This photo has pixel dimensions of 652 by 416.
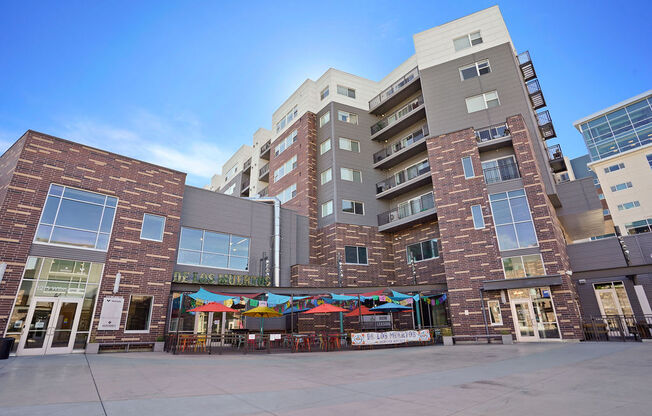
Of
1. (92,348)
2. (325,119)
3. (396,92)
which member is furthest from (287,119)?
(92,348)

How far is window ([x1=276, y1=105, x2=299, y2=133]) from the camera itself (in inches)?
1442

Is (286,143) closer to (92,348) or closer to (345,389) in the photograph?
(92,348)

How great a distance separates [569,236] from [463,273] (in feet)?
59.1

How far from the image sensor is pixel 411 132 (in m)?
30.9

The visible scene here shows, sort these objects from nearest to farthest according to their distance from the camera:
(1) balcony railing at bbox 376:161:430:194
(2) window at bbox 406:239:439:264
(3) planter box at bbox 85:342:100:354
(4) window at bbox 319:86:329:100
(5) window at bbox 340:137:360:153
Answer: (3) planter box at bbox 85:342:100:354 < (2) window at bbox 406:239:439:264 < (1) balcony railing at bbox 376:161:430:194 < (5) window at bbox 340:137:360:153 < (4) window at bbox 319:86:329:100

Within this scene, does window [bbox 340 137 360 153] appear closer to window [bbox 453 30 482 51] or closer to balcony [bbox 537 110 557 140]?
window [bbox 453 30 482 51]

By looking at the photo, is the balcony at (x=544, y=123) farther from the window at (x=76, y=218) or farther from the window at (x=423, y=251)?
the window at (x=76, y=218)

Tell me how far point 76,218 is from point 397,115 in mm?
27079

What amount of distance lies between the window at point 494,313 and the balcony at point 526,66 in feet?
65.2

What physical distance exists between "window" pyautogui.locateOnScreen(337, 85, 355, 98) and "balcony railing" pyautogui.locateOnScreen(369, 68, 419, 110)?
84.3 inches

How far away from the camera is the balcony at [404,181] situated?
90.1ft

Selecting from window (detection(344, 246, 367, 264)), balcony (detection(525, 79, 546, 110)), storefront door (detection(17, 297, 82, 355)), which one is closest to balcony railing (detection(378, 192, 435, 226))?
window (detection(344, 246, 367, 264))

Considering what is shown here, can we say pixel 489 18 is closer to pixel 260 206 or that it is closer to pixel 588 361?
pixel 260 206

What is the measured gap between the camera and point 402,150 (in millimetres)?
29250
